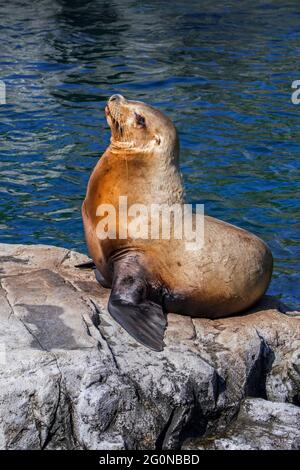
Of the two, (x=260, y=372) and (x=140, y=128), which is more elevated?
(x=140, y=128)

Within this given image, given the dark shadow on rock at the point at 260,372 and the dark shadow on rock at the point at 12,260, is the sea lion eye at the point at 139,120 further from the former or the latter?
the dark shadow on rock at the point at 260,372


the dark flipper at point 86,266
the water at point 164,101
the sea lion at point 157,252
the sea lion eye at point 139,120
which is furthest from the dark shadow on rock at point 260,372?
the water at point 164,101

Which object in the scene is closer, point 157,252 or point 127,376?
point 127,376

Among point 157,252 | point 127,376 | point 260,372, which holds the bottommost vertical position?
point 260,372

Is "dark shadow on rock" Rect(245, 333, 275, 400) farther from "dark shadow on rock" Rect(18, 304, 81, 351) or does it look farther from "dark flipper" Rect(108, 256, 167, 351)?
"dark shadow on rock" Rect(18, 304, 81, 351)

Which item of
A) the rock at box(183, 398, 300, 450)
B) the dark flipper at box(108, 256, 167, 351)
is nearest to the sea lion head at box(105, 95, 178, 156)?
the dark flipper at box(108, 256, 167, 351)

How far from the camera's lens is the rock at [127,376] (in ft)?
16.3

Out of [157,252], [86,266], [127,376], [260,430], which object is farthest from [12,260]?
[260,430]

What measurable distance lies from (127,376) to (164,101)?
8050 millimetres

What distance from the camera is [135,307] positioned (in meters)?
5.98

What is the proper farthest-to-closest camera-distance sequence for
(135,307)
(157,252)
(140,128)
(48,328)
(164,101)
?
(164,101)
(140,128)
(157,252)
(135,307)
(48,328)

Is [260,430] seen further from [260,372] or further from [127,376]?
[127,376]

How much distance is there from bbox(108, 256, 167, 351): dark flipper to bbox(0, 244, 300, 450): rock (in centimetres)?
6
